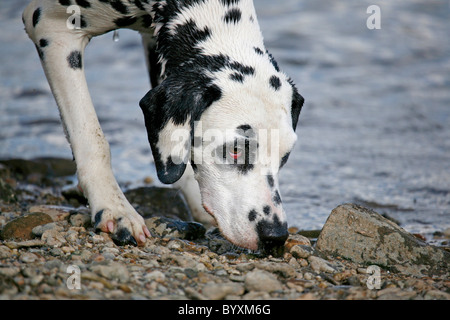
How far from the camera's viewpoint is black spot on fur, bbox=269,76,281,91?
13.1 ft

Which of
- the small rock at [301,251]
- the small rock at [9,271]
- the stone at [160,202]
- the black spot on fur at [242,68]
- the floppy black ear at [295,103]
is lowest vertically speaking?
the stone at [160,202]

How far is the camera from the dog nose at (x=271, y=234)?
3.73 m

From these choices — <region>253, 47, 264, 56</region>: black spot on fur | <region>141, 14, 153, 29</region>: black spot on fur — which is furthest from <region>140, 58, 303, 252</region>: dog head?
<region>141, 14, 153, 29</region>: black spot on fur

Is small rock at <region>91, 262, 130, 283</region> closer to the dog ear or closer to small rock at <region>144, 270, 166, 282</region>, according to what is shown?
small rock at <region>144, 270, 166, 282</region>

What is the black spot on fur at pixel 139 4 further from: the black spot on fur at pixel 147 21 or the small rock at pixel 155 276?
the small rock at pixel 155 276

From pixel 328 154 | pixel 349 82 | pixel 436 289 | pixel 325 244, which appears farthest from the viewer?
pixel 349 82

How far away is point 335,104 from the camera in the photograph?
30.2 feet

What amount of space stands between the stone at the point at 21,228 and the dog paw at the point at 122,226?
43 centimetres

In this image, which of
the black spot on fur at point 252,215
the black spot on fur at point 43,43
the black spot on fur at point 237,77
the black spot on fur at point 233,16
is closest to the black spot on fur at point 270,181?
the black spot on fur at point 252,215

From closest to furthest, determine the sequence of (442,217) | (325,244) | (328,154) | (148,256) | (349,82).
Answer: (148,256) → (325,244) → (442,217) → (328,154) → (349,82)

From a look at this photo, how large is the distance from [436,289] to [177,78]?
2.00 metres

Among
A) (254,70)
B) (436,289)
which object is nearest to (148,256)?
(254,70)
